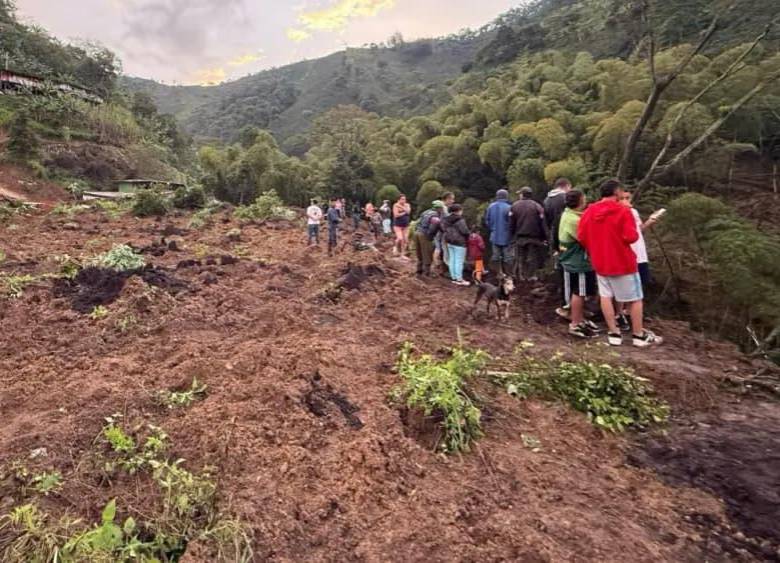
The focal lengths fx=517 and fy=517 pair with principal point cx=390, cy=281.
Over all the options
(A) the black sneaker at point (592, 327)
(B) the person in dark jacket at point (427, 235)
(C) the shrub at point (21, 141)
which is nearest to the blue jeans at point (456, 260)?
(B) the person in dark jacket at point (427, 235)

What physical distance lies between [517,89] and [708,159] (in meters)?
7.14

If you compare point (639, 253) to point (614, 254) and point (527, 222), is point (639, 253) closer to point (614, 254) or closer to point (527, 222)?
point (614, 254)

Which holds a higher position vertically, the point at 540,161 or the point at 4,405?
the point at 540,161

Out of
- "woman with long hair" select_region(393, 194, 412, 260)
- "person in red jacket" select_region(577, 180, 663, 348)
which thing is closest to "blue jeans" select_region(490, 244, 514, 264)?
"person in red jacket" select_region(577, 180, 663, 348)

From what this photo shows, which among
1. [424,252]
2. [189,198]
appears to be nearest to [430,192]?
[424,252]

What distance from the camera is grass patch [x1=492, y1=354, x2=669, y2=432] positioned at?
3.36 meters

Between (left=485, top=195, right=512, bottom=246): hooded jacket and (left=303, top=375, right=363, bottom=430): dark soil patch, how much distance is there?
3766 millimetres

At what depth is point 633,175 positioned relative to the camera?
9.95m

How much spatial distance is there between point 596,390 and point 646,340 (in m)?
1.19

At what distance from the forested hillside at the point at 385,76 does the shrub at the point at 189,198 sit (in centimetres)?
1819

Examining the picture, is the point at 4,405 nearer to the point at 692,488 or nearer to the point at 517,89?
the point at 692,488

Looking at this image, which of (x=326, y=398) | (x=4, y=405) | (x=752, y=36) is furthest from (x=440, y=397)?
(x=752, y=36)

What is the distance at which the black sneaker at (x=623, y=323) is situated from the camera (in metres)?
4.89

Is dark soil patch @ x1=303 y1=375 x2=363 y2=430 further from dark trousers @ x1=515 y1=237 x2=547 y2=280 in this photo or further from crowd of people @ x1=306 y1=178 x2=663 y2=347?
dark trousers @ x1=515 y1=237 x2=547 y2=280
